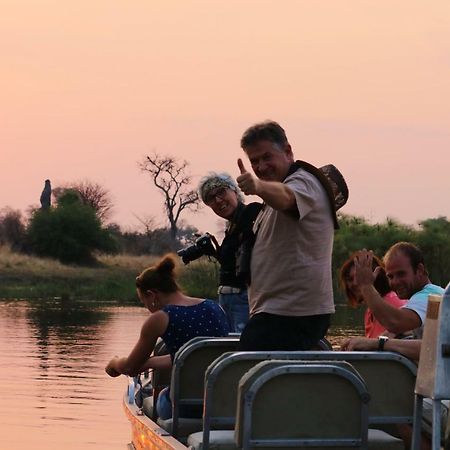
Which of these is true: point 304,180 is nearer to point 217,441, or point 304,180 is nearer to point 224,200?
point 217,441

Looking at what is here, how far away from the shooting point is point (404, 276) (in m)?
7.42

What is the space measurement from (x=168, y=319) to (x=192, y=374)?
0.38m

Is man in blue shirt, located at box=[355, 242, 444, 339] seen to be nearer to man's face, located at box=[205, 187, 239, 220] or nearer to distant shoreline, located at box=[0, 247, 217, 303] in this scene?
man's face, located at box=[205, 187, 239, 220]

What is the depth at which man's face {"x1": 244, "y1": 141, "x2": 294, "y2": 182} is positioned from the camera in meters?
6.40

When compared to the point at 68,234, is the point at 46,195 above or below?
above

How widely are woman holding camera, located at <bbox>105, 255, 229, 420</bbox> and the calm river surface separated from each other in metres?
2.79

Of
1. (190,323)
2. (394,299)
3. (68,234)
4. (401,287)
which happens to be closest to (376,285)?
(394,299)

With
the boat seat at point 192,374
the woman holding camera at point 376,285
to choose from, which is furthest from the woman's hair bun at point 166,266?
the woman holding camera at point 376,285

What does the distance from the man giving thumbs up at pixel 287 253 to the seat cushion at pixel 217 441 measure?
424 millimetres

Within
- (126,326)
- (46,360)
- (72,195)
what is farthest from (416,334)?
(72,195)

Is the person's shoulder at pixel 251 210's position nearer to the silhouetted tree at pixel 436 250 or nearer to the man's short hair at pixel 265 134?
the man's short hair at pixel 265 134

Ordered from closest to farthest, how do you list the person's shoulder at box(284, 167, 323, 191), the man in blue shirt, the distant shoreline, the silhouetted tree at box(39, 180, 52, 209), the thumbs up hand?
the thumbs up hand < the person's shoulder at box(284, 167, 323, 191) < the man in blue shirt < the distant shoreline < the silhouetted tree at box(39, 180, 52, 209)

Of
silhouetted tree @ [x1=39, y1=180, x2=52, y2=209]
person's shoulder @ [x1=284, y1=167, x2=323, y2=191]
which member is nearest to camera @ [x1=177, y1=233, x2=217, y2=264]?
person's shoulder @ [x1=284, y1=167, x2=323, y2=191]

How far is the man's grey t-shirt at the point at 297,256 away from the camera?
6.31 meters
